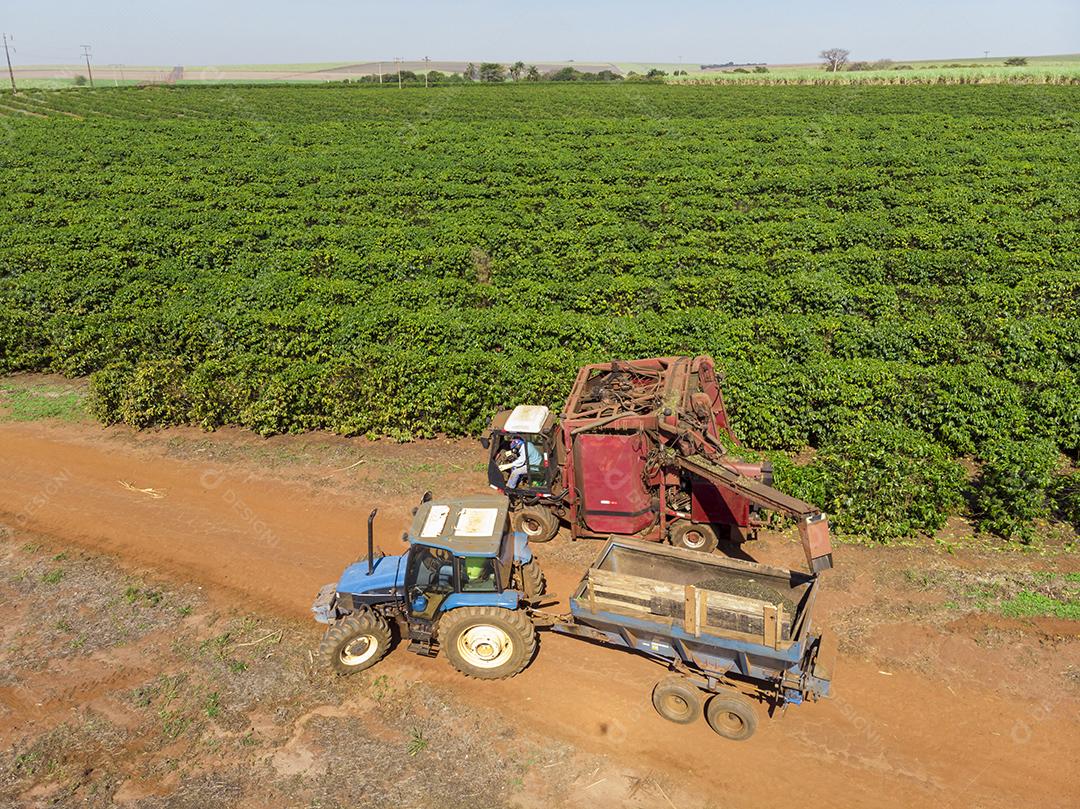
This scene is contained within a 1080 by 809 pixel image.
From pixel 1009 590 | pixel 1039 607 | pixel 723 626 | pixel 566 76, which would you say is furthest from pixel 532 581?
pixel 566 76

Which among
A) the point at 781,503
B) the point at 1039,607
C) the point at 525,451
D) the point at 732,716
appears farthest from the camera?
the point at 525,451

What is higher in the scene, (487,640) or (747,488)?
(747,488)

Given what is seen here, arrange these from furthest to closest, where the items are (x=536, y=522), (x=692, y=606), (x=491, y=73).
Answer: (x=491, y=73) < (x=536, y=522) < (x=692, y=606)

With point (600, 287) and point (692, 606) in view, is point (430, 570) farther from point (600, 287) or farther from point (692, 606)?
point (600, 287)

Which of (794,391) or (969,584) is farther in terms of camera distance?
(794,391)

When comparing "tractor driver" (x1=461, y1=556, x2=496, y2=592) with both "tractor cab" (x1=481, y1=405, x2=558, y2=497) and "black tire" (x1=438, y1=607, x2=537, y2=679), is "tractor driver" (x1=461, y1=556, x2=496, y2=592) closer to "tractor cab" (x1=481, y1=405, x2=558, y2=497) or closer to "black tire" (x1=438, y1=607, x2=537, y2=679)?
"black tire" (x1=438, y1=607, x2=537, y2=679)

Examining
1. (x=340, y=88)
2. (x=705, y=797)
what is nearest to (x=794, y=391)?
(x=705, y=797)

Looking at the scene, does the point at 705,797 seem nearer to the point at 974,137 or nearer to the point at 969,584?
the point at 969,584
